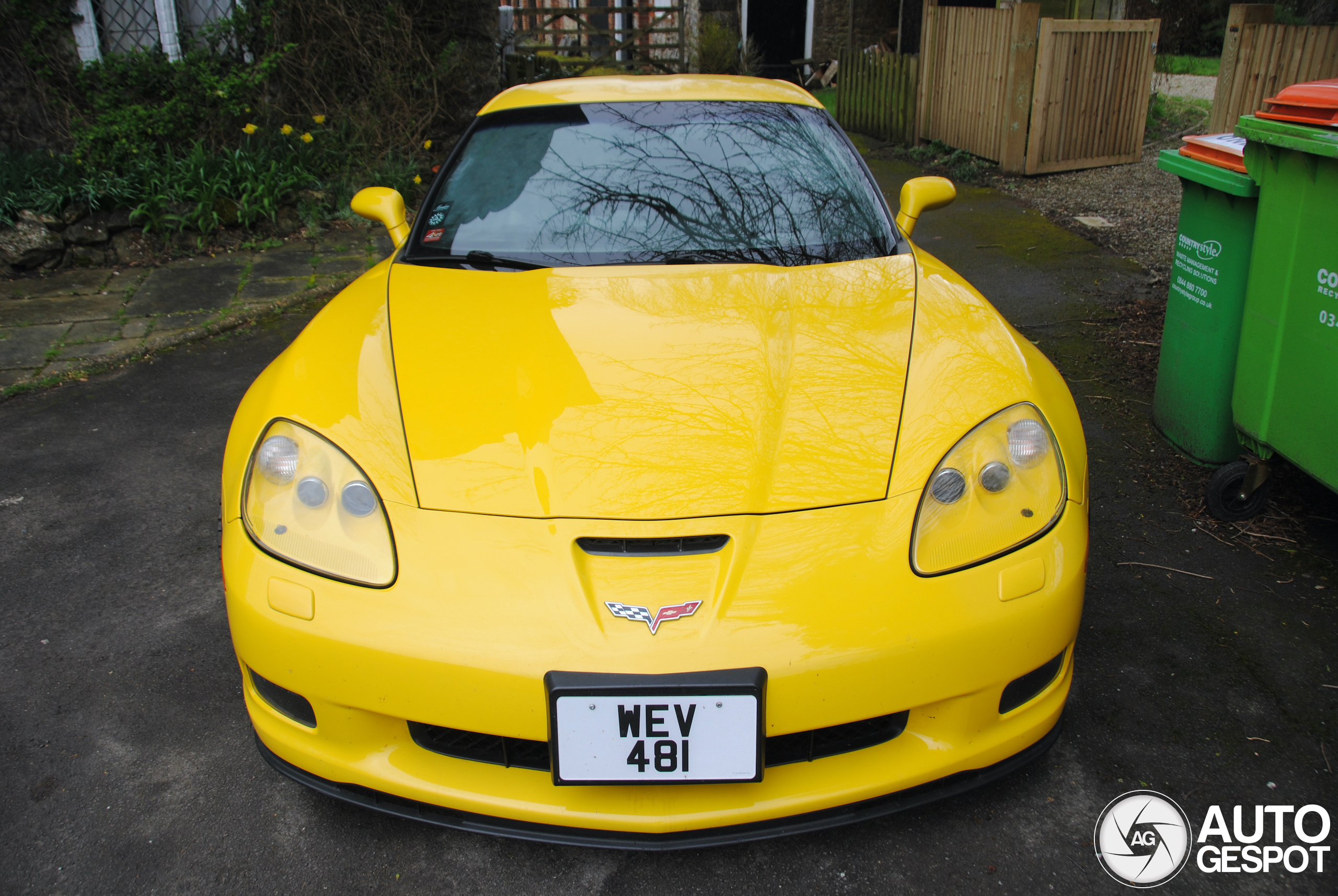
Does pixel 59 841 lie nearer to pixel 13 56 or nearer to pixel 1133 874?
pixel 1133 874

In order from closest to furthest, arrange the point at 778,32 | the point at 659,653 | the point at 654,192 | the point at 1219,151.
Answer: the point at 659,653, the point at 654,192, the point at 1219,151, the point at 778,32

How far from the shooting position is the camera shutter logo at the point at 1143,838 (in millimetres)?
1780

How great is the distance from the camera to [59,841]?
6.18 feet

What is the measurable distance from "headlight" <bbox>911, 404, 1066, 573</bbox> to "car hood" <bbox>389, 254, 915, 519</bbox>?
0.12 meters

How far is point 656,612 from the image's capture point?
1.56 metres

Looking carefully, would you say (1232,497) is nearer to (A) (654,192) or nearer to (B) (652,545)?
(A) (654,192)

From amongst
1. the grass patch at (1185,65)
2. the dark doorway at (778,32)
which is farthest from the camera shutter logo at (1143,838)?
the dark doorway at (778,32)

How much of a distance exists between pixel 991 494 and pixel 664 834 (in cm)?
89

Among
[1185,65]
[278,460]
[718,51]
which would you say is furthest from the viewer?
[1185,65]

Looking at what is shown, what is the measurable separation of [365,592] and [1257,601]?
2.40 meters

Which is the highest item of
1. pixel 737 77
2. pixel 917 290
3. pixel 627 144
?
pixel 737 77

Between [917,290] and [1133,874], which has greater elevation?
[917,290]

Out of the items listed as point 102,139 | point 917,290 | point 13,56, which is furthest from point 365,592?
point 13,56

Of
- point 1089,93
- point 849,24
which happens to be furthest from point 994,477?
point 849,24
